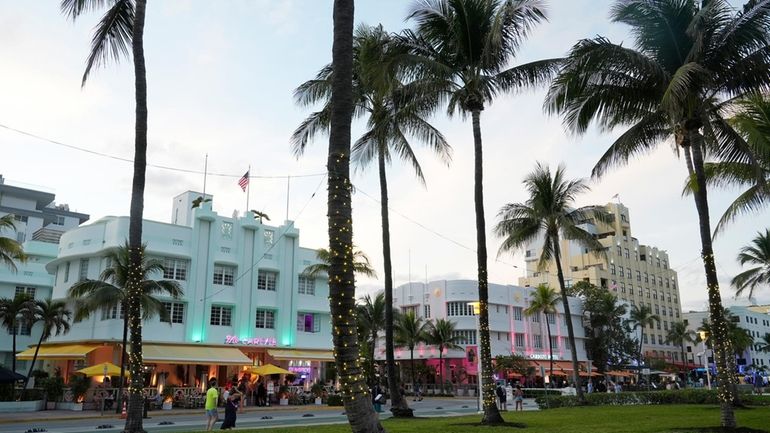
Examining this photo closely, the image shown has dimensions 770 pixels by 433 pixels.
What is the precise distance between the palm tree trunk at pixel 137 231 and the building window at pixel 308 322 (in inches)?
1193

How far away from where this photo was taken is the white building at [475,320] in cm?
6406

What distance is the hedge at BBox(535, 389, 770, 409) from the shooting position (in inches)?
1152

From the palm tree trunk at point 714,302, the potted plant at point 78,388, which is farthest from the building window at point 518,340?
the palm tree trunk at point 714,302

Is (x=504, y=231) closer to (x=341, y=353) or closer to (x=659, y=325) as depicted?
(x=341, y=353)

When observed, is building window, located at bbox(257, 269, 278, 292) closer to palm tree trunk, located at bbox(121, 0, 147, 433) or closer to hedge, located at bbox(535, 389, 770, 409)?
hedge, located at bbox(535, 389, 770, 409)

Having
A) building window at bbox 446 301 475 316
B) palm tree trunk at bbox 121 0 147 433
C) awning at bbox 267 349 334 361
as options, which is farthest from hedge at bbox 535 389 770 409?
building window at bbox 446 301 475 316

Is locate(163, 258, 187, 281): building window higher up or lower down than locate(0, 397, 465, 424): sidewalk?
higher up

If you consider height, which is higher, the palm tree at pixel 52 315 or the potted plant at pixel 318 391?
the palm tree at pixel 52 315

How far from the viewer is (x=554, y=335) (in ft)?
240

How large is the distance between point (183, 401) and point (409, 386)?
3250 centimetres

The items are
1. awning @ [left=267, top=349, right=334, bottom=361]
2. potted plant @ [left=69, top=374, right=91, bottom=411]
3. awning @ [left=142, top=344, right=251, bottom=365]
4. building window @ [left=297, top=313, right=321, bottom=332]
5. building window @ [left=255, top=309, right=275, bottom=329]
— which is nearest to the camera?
potted plant @ [left=69, top=374, right=91, bottom=411]

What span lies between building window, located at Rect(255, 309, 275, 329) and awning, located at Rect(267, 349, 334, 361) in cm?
177

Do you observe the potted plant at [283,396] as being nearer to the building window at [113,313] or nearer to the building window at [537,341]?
the building window at [113,313]

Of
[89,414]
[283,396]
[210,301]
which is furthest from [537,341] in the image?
[89,414]
